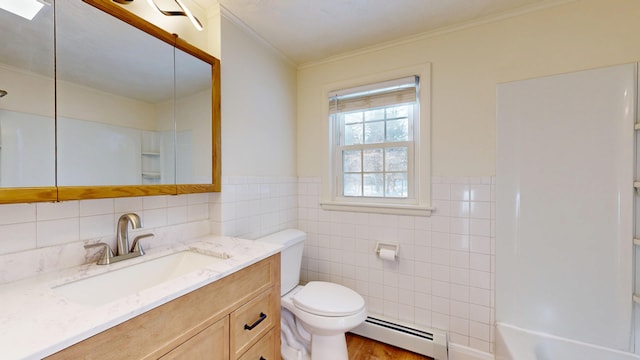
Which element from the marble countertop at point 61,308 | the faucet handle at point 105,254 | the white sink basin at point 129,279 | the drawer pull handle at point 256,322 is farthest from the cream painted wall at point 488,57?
the faucet handle at point 105,254

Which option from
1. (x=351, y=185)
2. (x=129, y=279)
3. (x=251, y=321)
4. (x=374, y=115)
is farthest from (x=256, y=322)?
(x=374, y=115)

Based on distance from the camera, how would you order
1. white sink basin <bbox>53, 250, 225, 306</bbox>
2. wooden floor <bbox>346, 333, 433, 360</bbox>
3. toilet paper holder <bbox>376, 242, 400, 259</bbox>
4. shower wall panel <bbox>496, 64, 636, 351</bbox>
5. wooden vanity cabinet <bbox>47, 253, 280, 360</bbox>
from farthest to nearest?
toilet paper holder <bbox>376, 242, 400, 259</bbox> → wooden floor <bbox>346, 333, 433, 360</bbox> → shower wall panel <bbox>496, 64, 636, 351</bbox> → white sink basin <bbox>53, 250, 225, 306</bbox> → wooden vanity cabinet <bbox>47, 253, 280, 360</bbox>

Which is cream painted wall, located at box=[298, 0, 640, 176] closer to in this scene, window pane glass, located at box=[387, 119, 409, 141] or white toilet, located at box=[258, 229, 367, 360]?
window pane glass, located at box=[387, 119, 409, 141]

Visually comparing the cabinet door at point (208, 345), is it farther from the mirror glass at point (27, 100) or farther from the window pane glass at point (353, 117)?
the window pane glass at point (353, 117)

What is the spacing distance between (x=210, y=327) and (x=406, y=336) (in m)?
1.40

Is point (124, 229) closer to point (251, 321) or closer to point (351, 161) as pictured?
point (251, 321)

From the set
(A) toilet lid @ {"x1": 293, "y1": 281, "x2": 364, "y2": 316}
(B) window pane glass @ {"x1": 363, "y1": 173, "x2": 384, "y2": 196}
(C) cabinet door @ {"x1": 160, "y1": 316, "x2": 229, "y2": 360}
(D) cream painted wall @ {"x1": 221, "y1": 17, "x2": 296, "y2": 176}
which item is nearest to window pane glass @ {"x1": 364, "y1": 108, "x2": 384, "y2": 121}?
(B) window pane glass @ {"x1": 363, "y1": 173, "x2": 384, "y2": 196}

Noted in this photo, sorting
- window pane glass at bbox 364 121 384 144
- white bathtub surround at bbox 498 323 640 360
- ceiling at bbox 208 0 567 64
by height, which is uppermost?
ceiling at bbox 208 0 567 64

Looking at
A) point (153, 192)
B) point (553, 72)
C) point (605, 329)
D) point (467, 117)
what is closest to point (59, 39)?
point (153, 192)

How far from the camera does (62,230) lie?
39.6 inches

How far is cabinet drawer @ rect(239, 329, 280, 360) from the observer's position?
112 cm

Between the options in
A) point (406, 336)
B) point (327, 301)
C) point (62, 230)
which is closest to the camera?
point (62, 230)

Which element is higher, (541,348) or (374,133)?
(374,133)

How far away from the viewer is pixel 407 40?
1830 millimetres
